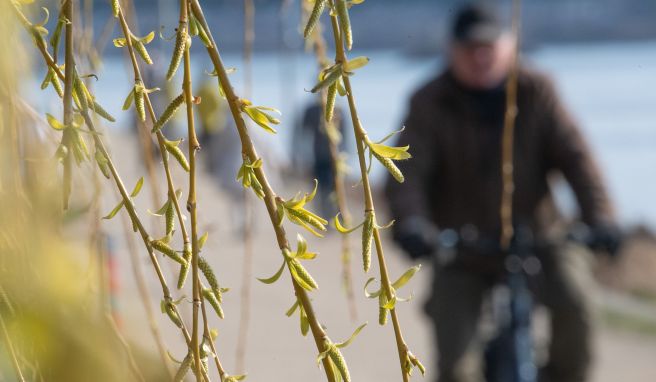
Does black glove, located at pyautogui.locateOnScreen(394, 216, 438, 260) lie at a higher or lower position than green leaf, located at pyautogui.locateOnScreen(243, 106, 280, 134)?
lower

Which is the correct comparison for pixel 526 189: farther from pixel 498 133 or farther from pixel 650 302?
pixel 650 302

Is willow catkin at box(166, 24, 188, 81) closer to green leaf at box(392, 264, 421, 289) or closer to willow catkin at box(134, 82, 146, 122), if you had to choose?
willow catkin at box(134, 82, 146, 122)

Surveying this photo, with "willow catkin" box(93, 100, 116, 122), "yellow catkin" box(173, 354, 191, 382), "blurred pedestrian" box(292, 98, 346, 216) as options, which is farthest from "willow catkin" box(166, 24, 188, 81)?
"blurred pedestrian" box(292, 98, 346, 216)

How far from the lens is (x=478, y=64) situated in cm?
480

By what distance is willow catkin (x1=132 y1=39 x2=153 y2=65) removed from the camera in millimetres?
996

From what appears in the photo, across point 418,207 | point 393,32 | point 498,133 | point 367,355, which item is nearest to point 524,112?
point 498,133

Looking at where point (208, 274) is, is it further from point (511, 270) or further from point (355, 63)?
point (511, 270)

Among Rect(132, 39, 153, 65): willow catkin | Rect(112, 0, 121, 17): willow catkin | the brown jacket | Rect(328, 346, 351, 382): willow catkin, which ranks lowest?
the brown jacket

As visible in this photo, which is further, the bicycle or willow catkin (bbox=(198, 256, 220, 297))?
the bicycle

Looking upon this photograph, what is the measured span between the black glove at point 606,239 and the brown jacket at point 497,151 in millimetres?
109

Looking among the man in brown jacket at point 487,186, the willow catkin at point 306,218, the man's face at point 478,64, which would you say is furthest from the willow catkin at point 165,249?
the man's face at point 478,64

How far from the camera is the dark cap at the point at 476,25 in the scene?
4.82m

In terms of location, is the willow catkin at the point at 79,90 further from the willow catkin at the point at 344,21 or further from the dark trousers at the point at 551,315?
the dark trousers at the point at 551,315

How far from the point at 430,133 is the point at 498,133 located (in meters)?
0.30
